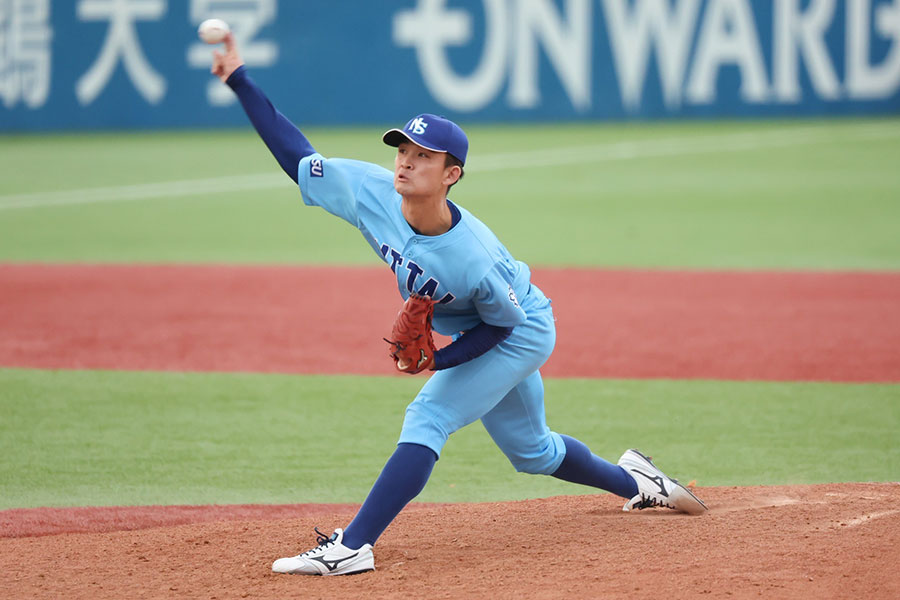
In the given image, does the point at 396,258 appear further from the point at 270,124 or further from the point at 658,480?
the point at 658,480

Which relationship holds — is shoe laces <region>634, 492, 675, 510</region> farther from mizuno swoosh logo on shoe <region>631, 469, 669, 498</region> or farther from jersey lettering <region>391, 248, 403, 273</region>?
jersey lettering <region>391, 248, 403, 273</region>

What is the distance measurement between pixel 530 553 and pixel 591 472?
0.54 metres

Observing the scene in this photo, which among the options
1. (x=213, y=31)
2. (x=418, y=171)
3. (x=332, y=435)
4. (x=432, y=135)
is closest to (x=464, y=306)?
(x=418, y=171)

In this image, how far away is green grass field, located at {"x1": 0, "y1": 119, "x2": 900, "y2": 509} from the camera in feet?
19.7

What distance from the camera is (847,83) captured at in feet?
73.9

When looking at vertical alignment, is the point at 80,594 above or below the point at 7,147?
above

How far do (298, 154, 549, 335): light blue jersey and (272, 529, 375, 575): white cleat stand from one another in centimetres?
94

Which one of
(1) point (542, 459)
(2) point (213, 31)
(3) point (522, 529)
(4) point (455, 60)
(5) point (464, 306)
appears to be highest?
(2) point (213, 31)

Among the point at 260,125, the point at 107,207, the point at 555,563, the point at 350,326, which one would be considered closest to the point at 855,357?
the point at 350,326

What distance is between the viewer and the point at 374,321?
964 centimetres

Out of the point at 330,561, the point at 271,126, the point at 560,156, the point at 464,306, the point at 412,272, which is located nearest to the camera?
the point at 330,561

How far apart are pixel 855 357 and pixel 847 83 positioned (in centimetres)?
1572

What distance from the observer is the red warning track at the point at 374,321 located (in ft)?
26.9

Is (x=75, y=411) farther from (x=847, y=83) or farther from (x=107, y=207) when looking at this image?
(x=847, y=83)
